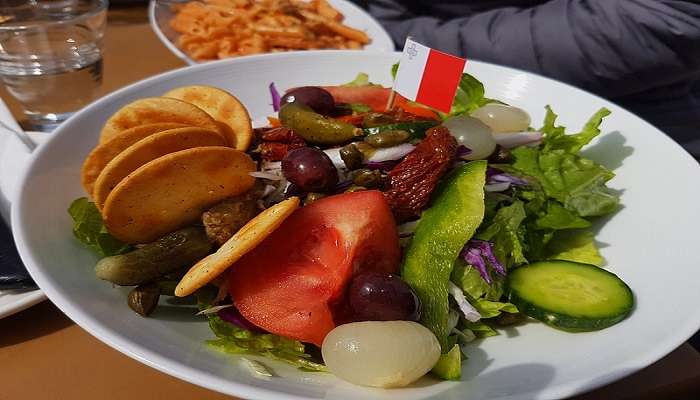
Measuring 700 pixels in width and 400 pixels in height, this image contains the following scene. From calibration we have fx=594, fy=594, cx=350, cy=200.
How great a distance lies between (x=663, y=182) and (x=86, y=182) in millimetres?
1297

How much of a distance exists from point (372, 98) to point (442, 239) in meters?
0.62

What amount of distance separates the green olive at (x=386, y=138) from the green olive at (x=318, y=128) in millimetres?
40

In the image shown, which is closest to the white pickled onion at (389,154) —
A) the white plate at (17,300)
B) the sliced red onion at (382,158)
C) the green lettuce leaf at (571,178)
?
the sliced red onion at (382,158)

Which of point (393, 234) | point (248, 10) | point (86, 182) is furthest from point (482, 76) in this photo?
point (248, 10)

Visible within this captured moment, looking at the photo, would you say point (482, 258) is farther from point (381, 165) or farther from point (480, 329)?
point (381, 165)

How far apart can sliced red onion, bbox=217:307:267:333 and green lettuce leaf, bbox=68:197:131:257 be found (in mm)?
262

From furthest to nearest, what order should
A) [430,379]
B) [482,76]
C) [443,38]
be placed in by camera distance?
[443,38]
[482,76]
[430,379]

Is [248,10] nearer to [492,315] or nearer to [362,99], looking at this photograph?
[362,99]

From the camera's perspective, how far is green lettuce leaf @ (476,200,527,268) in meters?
1.28

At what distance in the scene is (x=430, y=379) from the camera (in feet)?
3.16

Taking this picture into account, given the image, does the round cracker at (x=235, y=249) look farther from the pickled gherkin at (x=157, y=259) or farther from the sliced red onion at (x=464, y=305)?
the sliced red onion at (x=464, y=305)

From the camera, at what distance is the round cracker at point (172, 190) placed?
108 cm

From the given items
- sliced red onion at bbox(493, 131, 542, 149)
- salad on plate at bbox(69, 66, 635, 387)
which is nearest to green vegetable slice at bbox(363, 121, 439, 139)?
salad on plate at bbox(69, 66, 635, 387)

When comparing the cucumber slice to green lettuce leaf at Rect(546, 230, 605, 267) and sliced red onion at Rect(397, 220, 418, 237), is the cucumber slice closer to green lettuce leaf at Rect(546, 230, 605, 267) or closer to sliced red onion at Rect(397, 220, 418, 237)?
green lettuce leaf at Rect(546, 230, 605, 267)
